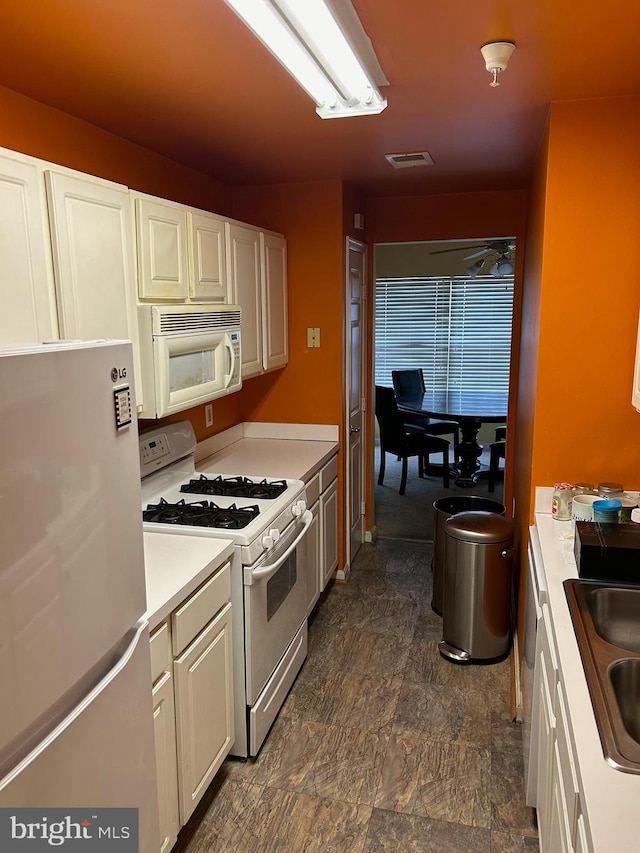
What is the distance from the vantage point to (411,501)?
5.63 metres

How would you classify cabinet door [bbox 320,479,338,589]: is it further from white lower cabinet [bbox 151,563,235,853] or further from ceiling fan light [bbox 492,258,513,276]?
ceiling fan light [bbox 492,258,513,276]

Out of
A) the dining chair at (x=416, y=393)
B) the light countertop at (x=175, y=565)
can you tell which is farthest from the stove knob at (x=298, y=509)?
the dining chair at (x=416, y=393)

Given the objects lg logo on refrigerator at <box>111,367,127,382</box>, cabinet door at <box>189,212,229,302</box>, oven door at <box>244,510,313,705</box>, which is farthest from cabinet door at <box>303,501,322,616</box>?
lg logo on refrigerator at <box>111,367,127,382</box>

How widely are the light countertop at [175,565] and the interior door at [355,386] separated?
1.87 metres

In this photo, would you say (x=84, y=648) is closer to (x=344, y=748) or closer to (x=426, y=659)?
(x=344, y=748)

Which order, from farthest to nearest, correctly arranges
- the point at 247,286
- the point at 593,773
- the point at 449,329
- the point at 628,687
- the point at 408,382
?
the point at 449,329
the point at 408,382
the point at 247,286
the point at 628,687
the point at 593,773

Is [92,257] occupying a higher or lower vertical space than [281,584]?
higher

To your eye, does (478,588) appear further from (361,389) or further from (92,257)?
(92,257)

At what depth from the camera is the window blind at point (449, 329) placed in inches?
272

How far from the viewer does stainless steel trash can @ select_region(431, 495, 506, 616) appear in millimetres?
3482

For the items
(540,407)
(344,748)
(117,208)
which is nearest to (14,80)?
(117,208)

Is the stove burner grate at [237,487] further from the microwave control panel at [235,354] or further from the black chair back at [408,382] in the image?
the black chair back at [408,382]

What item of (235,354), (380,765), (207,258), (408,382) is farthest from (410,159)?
(408,382)

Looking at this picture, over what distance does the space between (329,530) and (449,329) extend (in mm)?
4114
